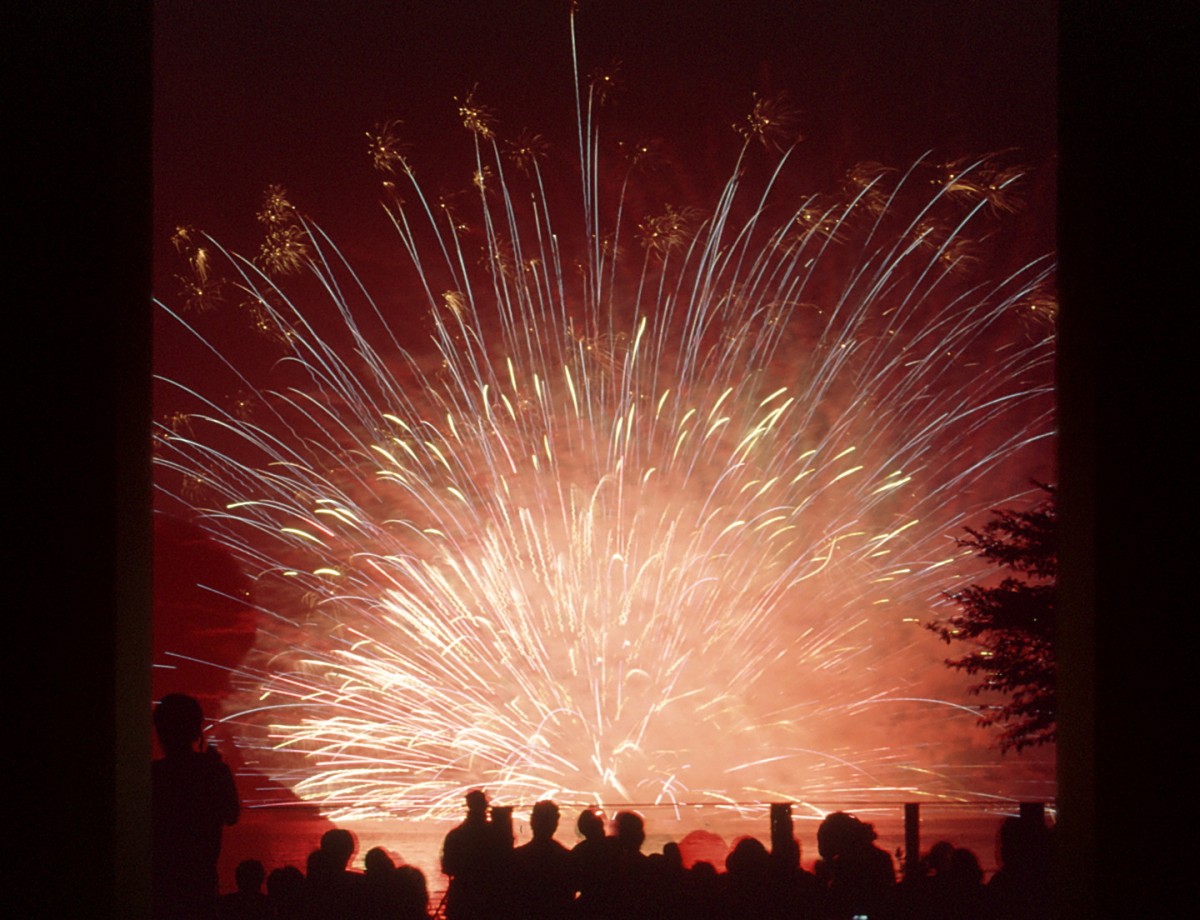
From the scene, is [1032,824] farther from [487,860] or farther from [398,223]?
[398,223]

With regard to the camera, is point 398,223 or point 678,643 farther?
point 678,643

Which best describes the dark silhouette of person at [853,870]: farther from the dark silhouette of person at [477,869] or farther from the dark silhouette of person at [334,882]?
the dark silhouette of person at [334,882]

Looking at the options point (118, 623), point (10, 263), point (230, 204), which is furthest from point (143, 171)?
point (230, 204)

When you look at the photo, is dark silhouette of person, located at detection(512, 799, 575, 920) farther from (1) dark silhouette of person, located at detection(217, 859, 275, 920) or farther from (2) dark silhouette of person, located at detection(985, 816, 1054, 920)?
(2) dark silhouette of person, located at detection(985, 816, 1054, 920)

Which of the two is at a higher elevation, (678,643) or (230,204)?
(230,204)

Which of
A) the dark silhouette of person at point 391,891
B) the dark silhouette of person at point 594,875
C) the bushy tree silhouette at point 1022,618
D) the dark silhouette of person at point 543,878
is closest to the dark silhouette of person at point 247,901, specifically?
the dark silhouette of person at point 391,891

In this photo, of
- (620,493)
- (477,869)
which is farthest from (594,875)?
(620,493)

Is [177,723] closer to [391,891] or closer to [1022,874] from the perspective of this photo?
[391,891]
